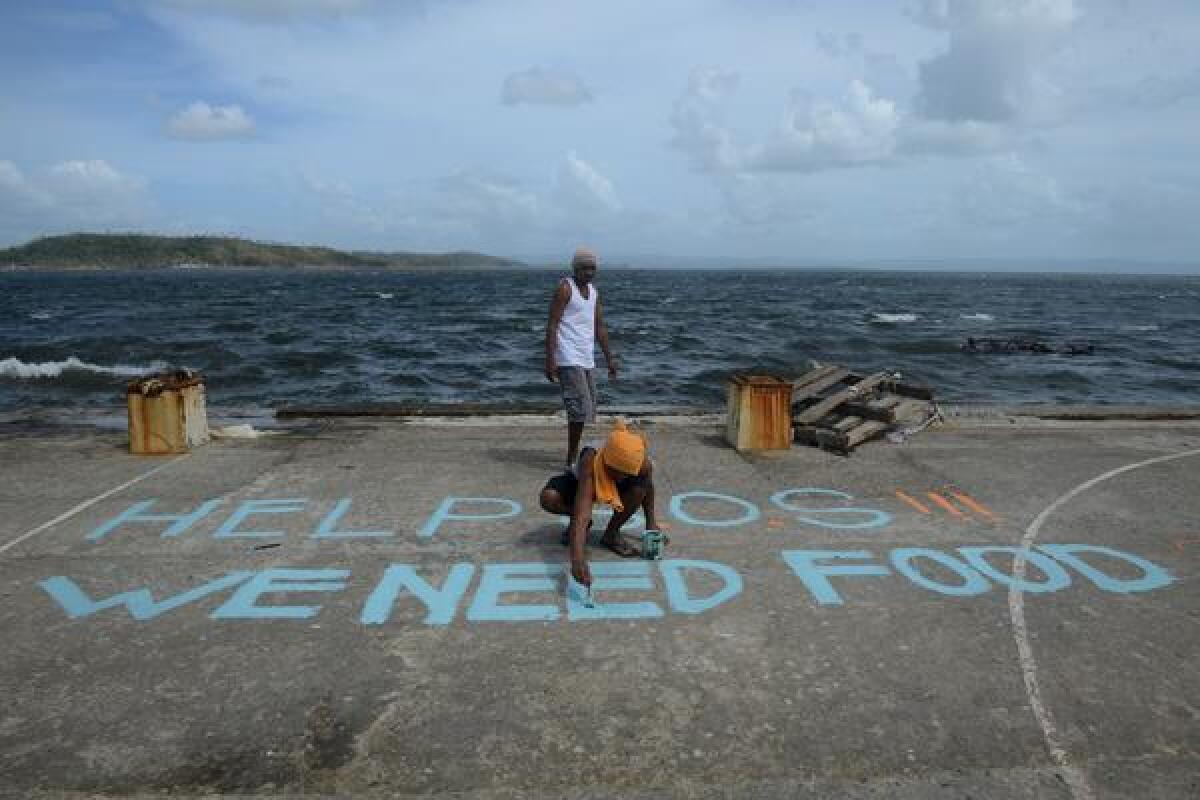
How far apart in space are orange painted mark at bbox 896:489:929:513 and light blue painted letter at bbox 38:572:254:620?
17.0ft

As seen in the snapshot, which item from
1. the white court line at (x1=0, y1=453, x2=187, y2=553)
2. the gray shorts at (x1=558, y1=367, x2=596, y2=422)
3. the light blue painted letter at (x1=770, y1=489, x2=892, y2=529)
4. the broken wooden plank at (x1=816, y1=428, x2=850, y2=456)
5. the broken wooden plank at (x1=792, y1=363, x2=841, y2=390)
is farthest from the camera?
the broken wooden plank at (x1=792, y1=363, x2=841, y2=390)

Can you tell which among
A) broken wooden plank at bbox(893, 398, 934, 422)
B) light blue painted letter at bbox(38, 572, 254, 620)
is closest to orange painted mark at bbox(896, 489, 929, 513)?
broken wooden plank at bbox(893, 398, 934, 422)

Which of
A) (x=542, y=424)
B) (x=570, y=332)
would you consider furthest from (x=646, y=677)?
(x=542, y=424)

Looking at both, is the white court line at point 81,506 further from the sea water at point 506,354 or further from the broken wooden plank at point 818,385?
the broken wooden plank at point 818,385

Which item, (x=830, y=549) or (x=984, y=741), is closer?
(x=984, y=741)

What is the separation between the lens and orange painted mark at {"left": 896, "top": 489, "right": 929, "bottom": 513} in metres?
6.81

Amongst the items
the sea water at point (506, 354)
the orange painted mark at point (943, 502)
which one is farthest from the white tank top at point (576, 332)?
the sea water at point (506, 354)

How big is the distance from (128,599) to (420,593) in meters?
1.75

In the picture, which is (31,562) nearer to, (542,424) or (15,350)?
(542,424)

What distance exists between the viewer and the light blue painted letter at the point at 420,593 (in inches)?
186

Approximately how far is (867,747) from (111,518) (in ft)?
18.9

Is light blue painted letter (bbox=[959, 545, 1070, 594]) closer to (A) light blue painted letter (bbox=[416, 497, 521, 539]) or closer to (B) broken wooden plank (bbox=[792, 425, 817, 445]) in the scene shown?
(B) broken wooden plank (bbox=[792, 425, 817, 445])

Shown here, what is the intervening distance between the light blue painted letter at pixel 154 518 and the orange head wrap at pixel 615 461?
327 cm

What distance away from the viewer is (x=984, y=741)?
362 centimetres
